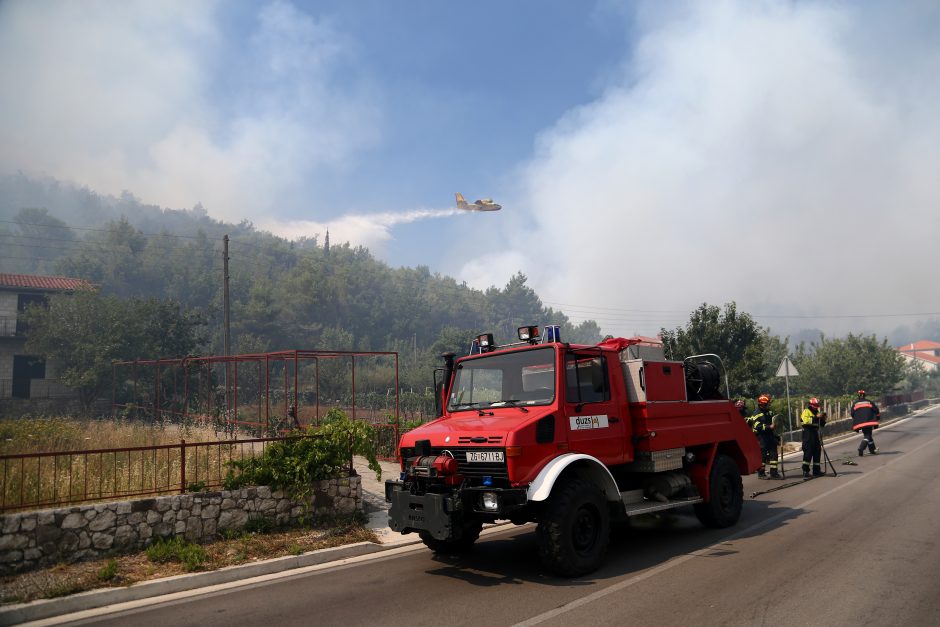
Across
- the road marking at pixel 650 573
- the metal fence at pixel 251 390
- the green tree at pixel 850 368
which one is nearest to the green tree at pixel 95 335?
the metal fence at pixel 251 390

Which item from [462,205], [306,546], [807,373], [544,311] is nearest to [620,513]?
[306,546]

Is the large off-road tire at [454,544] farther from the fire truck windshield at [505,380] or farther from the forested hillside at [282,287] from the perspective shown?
the forested hillside at [282,287]

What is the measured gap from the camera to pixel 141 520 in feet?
23.9

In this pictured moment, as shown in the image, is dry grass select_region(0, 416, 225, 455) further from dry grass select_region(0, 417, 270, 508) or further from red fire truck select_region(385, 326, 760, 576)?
red fire truck select_region(385, 326, 760, 576)

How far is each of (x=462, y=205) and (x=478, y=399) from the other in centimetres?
6884

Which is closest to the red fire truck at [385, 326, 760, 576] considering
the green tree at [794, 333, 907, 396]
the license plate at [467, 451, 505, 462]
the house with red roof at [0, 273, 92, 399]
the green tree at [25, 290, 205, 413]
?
the license plate at [467, 451, 505, 462]

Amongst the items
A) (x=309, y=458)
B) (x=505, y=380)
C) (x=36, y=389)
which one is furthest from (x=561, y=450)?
(x=36, y=389)

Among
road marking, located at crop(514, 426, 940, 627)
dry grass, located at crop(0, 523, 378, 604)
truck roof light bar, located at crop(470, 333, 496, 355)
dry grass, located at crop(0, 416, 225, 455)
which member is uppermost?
truck roof light bar, located at crop(470, 333, 496, 355)

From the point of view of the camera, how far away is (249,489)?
26.8 ft

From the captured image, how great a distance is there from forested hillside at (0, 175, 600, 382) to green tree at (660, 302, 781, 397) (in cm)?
4294

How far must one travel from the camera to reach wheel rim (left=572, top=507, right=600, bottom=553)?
6.47m

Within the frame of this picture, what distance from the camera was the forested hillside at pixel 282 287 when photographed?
85.1 m

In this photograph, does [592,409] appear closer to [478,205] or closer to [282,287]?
[478,205]

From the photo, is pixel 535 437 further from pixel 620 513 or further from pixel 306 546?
pixel 306 546
